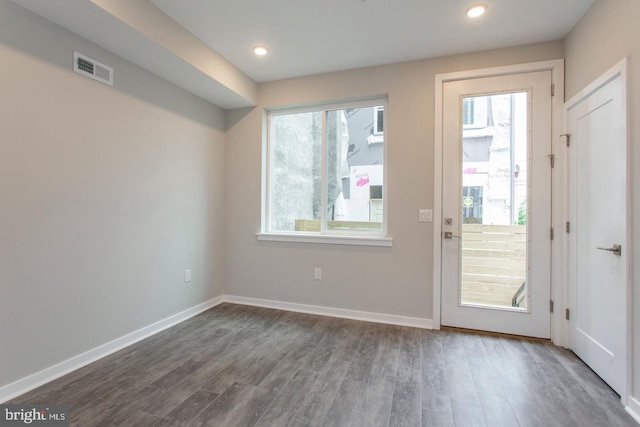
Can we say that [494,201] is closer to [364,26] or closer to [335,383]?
[364,26]

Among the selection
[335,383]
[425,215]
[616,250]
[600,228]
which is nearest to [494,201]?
[425,215]

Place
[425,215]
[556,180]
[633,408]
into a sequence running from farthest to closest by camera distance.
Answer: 1. [425,215]
2. [556,180]
3. [633,408]

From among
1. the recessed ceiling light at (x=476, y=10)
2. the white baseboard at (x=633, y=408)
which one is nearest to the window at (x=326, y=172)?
the recessed ceiling light at (x=476, y=10)

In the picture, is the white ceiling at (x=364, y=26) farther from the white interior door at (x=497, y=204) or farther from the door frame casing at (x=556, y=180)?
the white interior door at (x=497, y=204)

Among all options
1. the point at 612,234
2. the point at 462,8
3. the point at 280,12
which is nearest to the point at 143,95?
the point at 280,12

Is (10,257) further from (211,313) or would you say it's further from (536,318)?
(536,318)

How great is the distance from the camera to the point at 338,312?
3299 mm

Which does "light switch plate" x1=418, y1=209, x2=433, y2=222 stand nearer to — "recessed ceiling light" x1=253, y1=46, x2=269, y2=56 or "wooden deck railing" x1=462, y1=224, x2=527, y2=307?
"wooden deck railing" x1=462, y1=224, x2=527, y2=307

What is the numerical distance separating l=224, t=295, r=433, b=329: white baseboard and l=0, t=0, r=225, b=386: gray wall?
0.70 metres

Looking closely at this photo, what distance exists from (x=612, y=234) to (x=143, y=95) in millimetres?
3882

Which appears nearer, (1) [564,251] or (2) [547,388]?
(2) [547,388]

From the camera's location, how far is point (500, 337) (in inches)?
107

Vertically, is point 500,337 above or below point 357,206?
below

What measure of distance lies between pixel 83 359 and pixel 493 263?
3592mm
